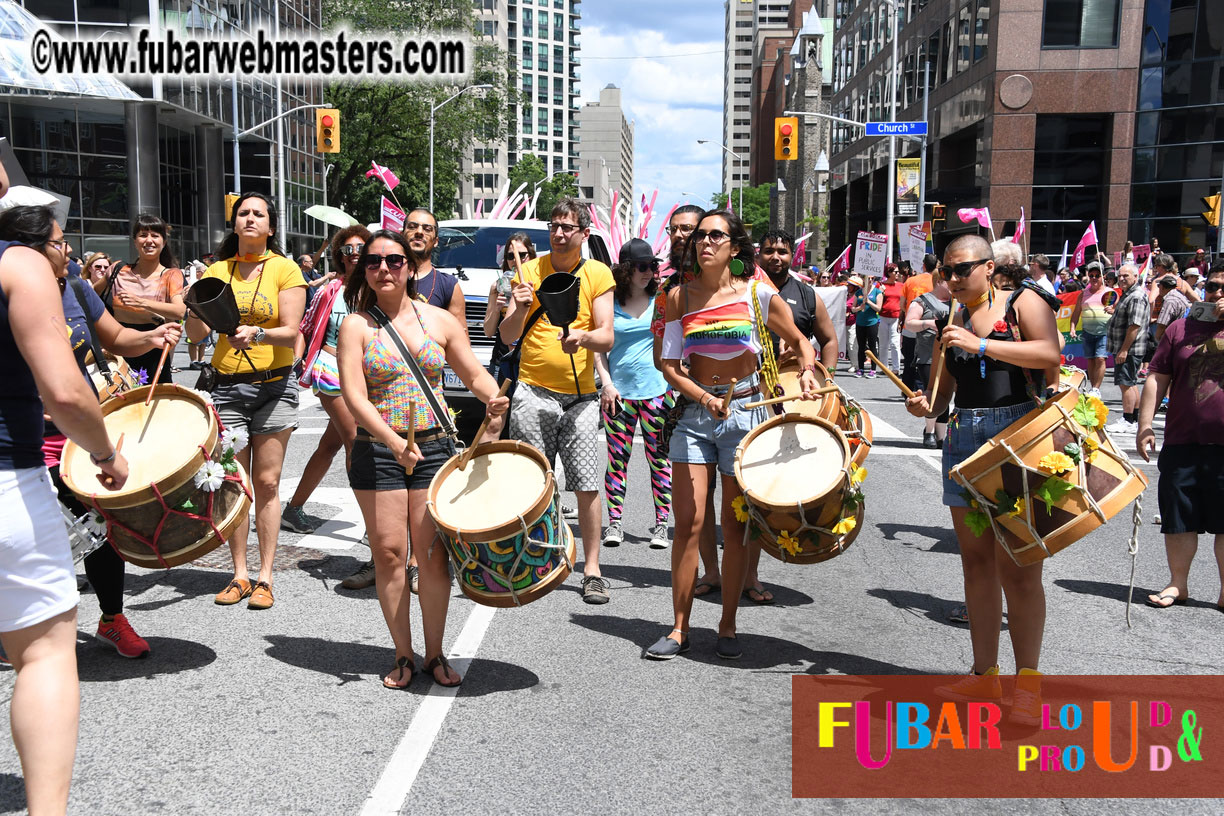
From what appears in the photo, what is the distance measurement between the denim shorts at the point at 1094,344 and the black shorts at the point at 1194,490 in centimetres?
925

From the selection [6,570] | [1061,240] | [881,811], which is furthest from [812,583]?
[1061,240]

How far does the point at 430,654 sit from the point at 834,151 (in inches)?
2756

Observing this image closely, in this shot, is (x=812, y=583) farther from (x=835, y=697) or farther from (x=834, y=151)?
(x=834, y=151)

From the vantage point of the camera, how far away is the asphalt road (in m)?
3.69

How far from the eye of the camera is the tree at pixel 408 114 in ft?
190

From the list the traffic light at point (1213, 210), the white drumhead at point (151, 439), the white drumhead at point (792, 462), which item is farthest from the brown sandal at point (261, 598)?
the traffic light at point (1213, 210)

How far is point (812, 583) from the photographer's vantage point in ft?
21.8

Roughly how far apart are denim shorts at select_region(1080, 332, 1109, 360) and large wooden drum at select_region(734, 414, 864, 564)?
1160cm

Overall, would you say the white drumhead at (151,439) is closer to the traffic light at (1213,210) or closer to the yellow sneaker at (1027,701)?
the yellow sneaker at (1027,701)

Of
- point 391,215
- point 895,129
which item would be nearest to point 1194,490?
point 391,215

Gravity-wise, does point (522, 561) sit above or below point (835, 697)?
above

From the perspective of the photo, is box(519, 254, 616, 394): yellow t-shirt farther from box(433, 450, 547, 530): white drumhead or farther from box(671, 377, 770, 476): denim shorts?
box(433, 450, 547, 530): white drumhead

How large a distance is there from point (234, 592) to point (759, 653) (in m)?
2.79

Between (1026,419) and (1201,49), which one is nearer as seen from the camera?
(1026,419)
